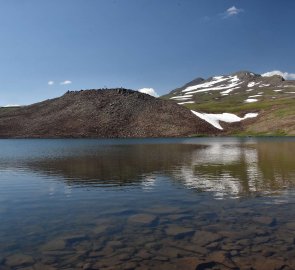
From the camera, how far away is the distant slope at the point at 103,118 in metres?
142

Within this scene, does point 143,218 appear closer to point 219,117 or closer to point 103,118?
point 103,118

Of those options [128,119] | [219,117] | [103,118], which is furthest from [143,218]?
[219,117]

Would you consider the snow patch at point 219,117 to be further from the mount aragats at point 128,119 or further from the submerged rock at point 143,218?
the submerged rock at point 143,218

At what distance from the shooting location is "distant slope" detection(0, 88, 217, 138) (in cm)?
14250

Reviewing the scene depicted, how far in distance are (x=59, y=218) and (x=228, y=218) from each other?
833 centimetres

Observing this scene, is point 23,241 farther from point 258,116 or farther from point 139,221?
point 258,116

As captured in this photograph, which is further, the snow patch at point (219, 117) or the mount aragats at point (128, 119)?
the snow patch at point (219, 117)

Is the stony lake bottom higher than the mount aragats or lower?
lower

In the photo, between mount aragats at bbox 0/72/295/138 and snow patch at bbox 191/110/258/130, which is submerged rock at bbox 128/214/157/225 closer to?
mount aragats at bbox 0/72/295/138

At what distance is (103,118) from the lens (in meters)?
153

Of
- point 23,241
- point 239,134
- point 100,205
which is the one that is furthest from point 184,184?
point 239,134

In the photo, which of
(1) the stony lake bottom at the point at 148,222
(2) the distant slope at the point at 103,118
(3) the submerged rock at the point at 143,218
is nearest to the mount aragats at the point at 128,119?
(2) the distant slope at the point at 103,118

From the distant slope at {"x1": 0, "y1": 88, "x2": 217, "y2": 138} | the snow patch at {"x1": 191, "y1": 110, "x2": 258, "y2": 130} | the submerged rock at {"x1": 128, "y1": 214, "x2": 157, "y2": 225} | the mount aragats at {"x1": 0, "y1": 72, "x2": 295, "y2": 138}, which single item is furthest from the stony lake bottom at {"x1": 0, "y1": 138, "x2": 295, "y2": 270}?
the snow patch at {"x1": 191, "y1": 110, "x2": 258, "y2": 130}

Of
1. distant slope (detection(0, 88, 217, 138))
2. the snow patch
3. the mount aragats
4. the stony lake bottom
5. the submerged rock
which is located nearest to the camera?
the stony lake bottom
